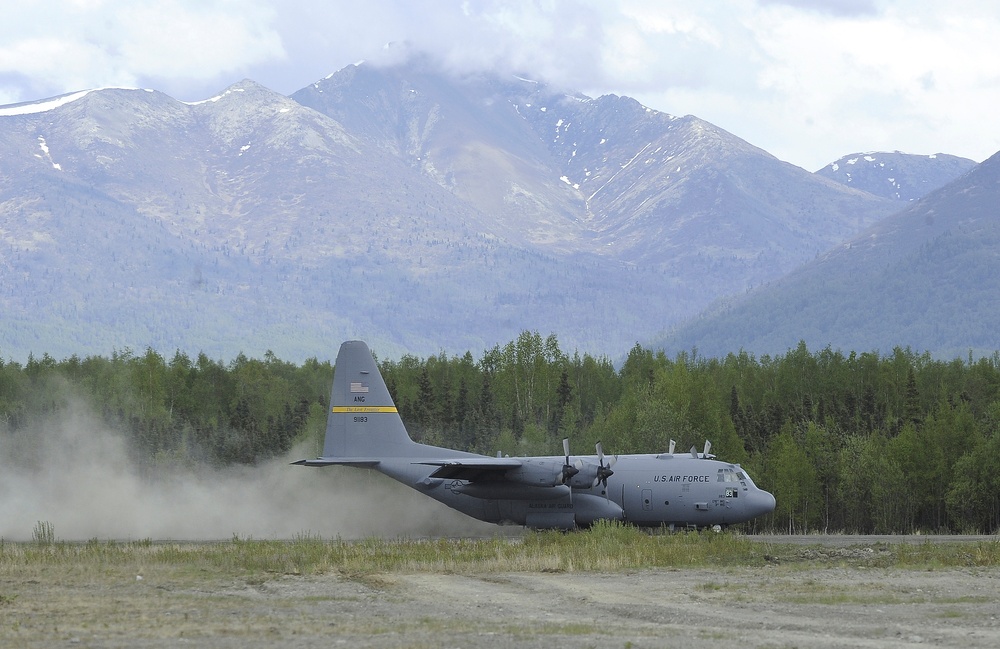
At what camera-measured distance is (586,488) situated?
4900 centimetres

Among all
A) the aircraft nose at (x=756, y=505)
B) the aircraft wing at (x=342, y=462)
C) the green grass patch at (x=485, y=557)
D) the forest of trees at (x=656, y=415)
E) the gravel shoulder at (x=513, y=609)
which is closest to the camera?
the gravel shoulder at (x=513, y=609)

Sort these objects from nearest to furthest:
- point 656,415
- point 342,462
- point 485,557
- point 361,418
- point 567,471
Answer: point 485,557
point 567,471
point 342,462
point 361,418
point 656,415

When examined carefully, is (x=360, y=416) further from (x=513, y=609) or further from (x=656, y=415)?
(x=656, y=415)

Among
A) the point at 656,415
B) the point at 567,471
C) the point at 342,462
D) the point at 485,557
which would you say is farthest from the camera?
the point at 656,415

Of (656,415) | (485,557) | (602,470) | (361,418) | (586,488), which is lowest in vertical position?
(485,557)

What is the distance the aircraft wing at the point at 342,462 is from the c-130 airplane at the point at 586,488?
48 millimetres

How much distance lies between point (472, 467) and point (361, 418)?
27.3 feet

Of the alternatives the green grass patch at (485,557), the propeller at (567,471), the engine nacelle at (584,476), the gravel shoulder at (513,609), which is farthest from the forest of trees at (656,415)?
the gravel shoulder at (513,609)

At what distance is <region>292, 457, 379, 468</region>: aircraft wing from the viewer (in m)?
49.8

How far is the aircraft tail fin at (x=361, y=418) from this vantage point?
5344 centimetres

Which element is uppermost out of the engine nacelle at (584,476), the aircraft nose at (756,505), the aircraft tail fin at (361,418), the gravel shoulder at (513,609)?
the aircraft tail fin at (361,418)

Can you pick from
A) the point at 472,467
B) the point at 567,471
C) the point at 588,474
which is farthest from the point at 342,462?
the point at 588,474

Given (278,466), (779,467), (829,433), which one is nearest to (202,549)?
(278,466)

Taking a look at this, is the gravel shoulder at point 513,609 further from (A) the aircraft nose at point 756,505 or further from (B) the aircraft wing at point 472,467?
(A) the aircraft nose at point 756,505
